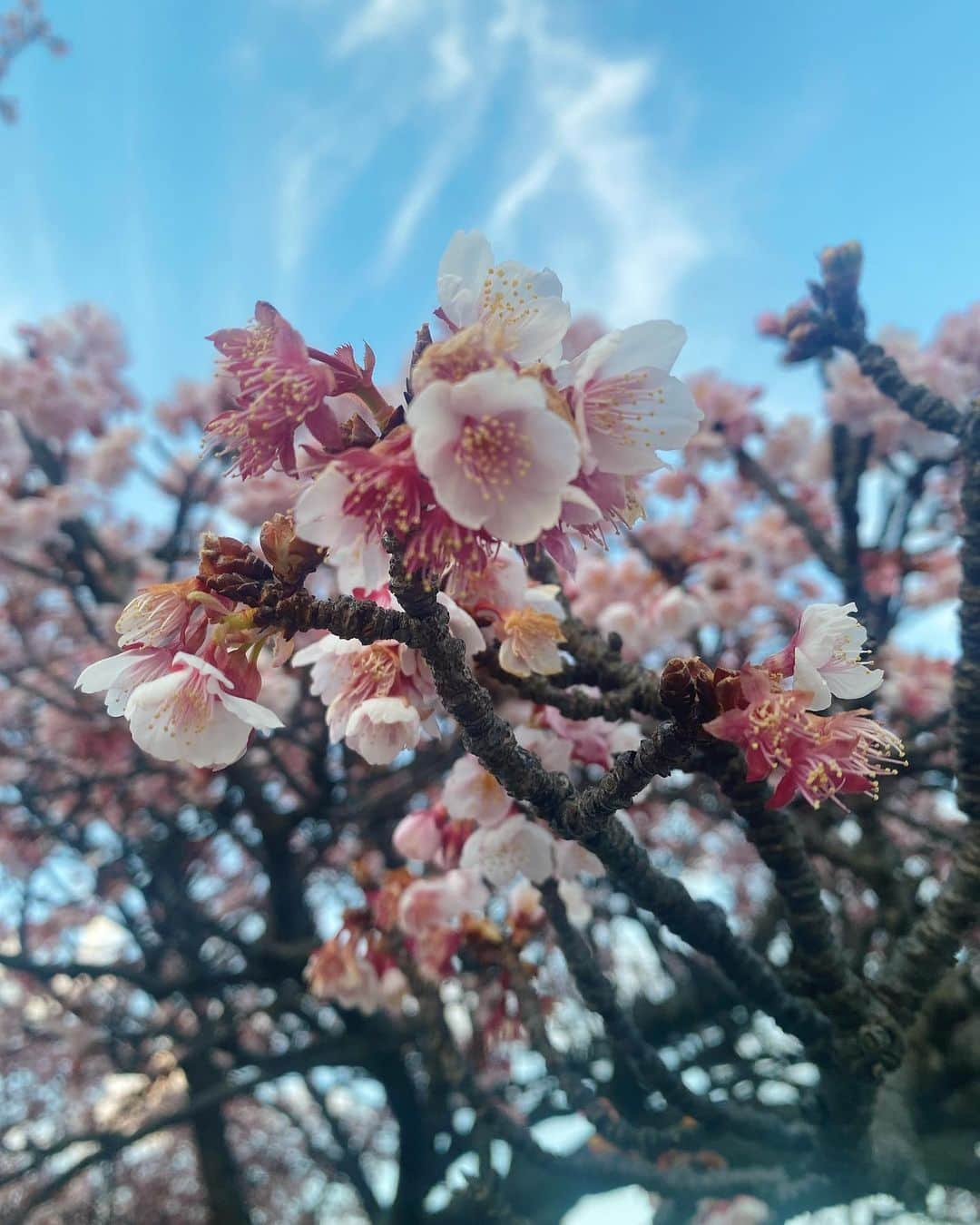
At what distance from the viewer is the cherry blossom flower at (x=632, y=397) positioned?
109cm

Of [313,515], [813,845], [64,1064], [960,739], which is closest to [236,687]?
[313,515]

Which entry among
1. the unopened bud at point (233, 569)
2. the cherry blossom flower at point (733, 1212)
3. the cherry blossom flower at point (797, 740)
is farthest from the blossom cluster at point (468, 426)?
the cherry blossom flower at point (733, 1212)

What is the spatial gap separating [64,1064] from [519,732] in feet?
30.4

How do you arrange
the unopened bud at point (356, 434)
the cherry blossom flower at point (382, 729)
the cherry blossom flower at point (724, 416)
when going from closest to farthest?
1. the unopened bud at point (356, 434)
2. the cherry blossom flower at point (382, 729)
3. the cherry blossom flower at point (724, 416)

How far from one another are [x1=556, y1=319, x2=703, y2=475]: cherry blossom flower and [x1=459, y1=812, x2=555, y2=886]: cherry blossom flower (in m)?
1.00

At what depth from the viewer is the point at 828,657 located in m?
1.24

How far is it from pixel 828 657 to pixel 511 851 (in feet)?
2.99

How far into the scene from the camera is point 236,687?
121 cm

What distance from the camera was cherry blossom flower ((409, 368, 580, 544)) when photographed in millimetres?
919

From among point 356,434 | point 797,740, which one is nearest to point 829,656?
point 797,740

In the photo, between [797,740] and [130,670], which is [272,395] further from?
[797,740]

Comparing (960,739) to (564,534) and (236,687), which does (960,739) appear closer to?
(564,534)

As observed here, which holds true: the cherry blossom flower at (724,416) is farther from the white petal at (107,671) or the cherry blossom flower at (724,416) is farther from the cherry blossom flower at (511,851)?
the white petal at (107,671)

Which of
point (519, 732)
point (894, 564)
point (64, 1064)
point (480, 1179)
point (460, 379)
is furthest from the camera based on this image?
point (64, 1064)
